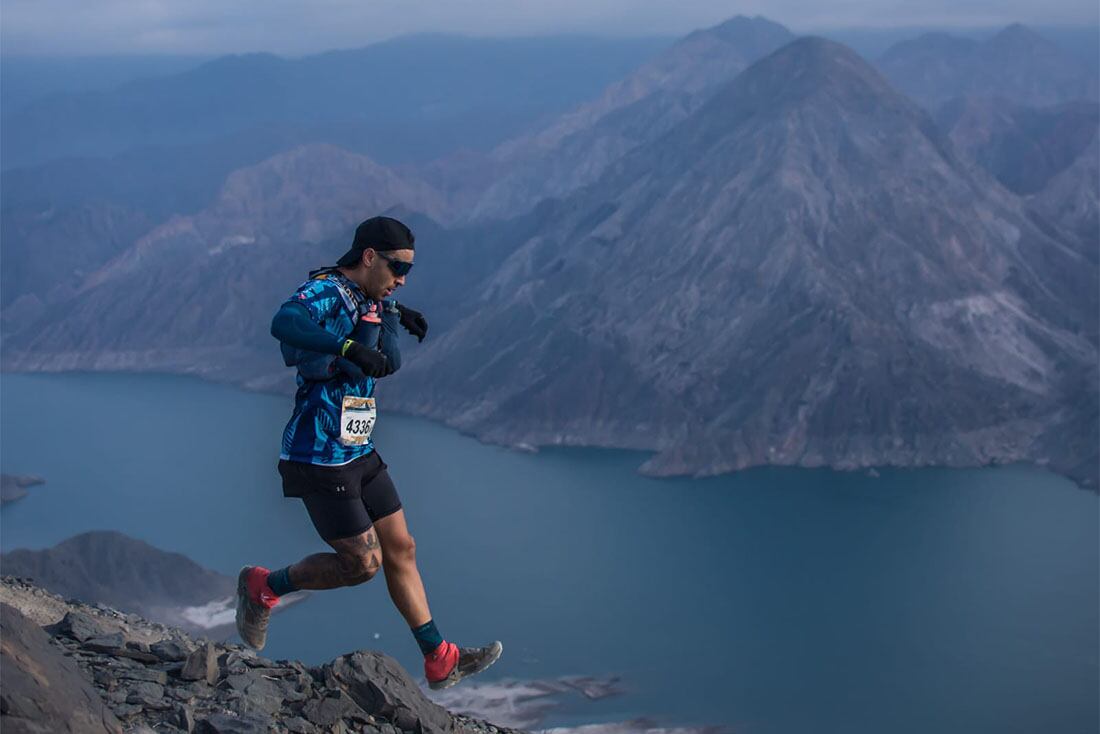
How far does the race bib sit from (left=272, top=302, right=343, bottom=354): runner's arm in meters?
0.38

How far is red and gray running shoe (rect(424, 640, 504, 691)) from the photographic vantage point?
8.23 metres

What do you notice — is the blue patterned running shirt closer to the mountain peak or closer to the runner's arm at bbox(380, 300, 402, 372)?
the runner's arm at bbox(380, 300, 402, 372)

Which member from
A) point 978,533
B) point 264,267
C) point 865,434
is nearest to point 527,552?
point 978,533

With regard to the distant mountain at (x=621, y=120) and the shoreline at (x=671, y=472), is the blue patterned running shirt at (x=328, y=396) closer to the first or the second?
the shoreline at (x=671, y=472)

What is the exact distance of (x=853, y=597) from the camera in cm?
5762

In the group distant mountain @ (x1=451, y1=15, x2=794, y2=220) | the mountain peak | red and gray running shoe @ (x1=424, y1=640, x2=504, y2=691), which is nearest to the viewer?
red and gray running shoe @ (x1=424, y1=640, x2=504, y2=691)

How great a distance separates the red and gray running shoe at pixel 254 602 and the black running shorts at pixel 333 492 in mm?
859

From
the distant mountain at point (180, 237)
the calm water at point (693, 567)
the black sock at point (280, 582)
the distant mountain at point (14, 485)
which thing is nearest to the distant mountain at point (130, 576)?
the calm water at point (693, 567)

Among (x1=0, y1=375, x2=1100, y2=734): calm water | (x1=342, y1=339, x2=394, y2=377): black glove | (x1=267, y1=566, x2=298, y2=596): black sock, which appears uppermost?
(x1=342, y1=339, x2=394, y2=377): black glove

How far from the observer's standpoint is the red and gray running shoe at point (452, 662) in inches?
324

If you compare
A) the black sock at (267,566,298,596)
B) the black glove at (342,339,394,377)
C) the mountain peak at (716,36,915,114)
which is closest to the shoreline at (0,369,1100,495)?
the mountain peak at (716,36,915,114)

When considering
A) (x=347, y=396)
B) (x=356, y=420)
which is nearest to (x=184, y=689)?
(x=356, y=420)

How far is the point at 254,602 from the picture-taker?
8.41m

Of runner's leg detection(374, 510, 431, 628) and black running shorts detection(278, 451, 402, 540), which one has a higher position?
black running shorts detection(278, 451, 402, 540)
